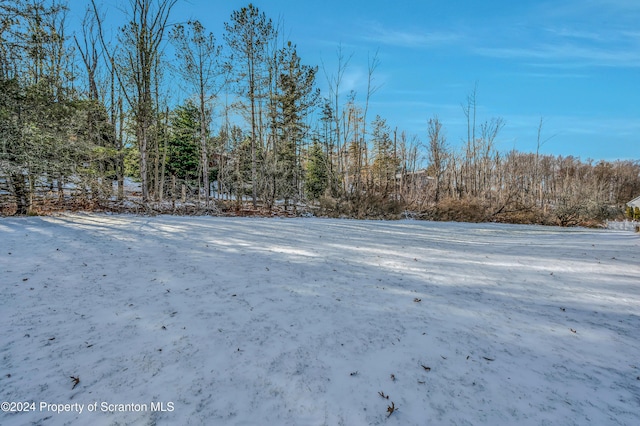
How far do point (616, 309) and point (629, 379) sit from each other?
4.65ft

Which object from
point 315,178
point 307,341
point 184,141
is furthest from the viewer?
point 315,178

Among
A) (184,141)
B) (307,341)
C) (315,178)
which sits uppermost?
(184,141)

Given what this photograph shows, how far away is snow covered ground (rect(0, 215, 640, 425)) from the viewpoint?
145 centimetres

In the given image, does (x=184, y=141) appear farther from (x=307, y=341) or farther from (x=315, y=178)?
(x=307, y=341)

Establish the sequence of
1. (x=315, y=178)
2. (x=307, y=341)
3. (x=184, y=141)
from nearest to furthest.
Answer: (x=307, y=341), (x=184, y=141), (x=315, y=178)

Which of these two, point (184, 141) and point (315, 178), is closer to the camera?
point (184, 141)

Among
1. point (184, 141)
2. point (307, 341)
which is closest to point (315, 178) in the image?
point (184, 141)

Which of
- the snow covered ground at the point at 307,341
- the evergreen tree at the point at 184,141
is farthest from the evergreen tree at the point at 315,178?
the snow covered ground at the point at 307,341

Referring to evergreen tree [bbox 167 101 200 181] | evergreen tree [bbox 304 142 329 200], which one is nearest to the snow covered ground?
evergreen tree [bbox 167 101 200 181]

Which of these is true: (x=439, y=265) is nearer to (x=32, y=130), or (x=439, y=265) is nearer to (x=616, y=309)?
(x=616, y=309)

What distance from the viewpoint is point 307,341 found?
209cm

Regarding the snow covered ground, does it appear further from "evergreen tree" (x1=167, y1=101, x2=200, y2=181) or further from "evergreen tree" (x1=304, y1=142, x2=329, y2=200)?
"evergreen tree" (x1=304, y1=142, x2=329, y2=200)

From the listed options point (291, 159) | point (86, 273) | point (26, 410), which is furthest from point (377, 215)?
point (26, 410)

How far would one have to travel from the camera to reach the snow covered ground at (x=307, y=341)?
1453mm
